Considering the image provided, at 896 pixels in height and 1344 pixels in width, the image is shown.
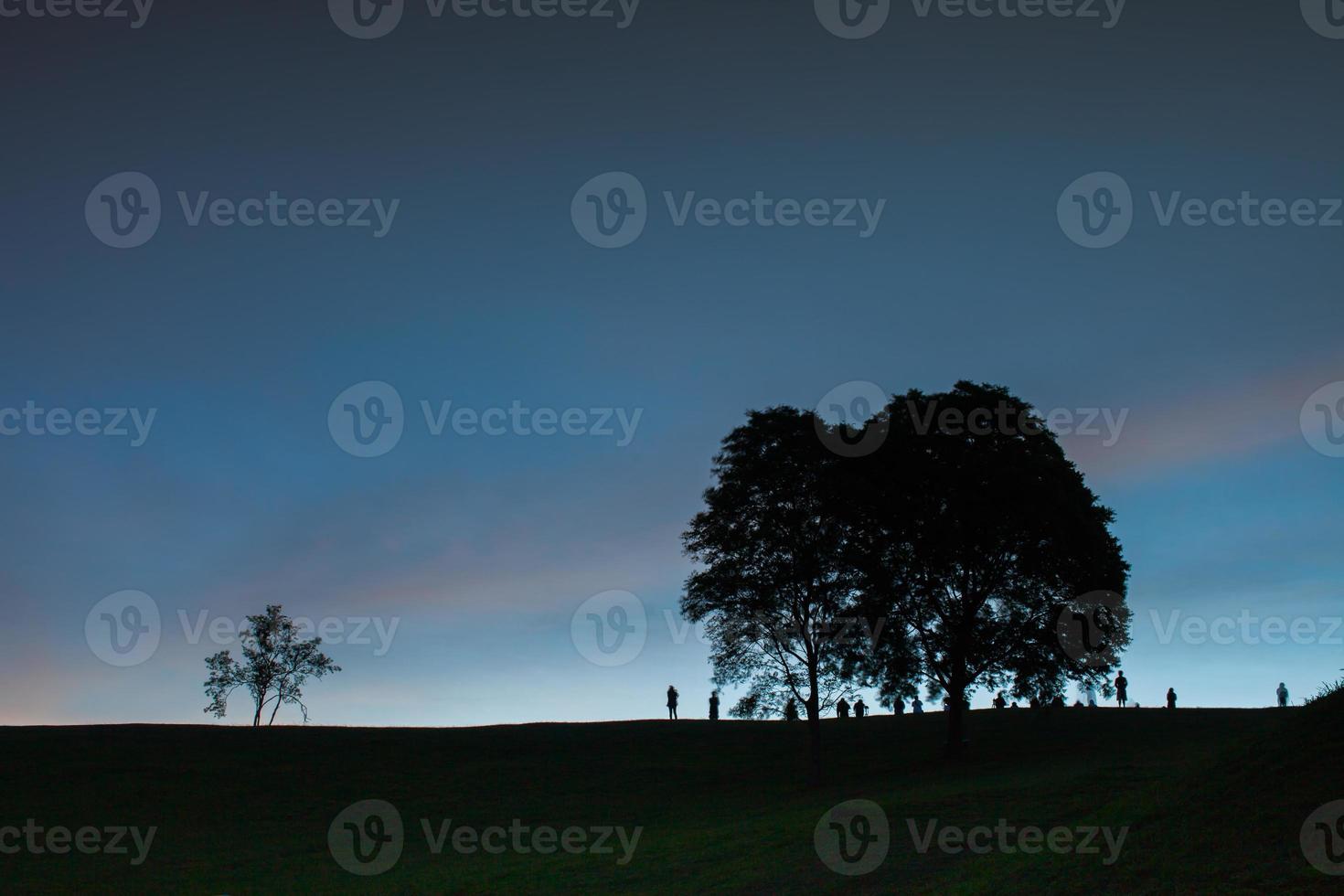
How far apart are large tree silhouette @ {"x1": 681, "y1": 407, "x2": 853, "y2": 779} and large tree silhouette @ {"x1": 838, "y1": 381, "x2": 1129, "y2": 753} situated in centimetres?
176

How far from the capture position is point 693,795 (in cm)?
4269

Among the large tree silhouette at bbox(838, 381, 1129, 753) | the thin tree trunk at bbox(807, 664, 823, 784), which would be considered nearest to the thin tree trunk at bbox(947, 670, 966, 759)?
the large tree silhouette at bbox(838, 381, 1129, 753)

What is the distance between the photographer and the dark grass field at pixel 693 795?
1967cm

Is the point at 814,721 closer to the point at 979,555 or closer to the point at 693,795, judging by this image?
the point at 693,795

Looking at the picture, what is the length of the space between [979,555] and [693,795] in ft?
58.5

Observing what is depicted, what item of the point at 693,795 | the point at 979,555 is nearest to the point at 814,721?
the point at 693,795

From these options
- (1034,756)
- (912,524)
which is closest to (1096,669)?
(1034,756)

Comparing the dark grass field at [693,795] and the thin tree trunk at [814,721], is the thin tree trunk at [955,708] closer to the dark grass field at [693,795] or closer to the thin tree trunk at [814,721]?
the dark grass field at [693,795]

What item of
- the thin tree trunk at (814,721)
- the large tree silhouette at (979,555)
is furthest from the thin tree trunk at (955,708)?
the thin tree trunk at (814,721)

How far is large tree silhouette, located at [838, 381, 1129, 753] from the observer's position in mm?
46688

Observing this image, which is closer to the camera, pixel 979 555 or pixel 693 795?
pixel 693 795

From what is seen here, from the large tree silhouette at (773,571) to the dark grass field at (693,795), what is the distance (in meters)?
5.19

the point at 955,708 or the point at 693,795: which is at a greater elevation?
the point at 955,708

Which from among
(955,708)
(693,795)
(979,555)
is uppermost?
(979,555)
